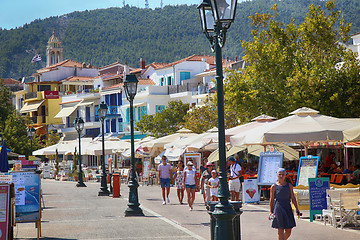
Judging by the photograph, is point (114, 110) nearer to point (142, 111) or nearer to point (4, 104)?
point (142, 111)

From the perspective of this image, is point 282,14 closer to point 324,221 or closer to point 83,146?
point 83,146

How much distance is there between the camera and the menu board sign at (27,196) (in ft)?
46.0

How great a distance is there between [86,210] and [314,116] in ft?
27.4

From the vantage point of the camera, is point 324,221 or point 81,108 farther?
point 81,108

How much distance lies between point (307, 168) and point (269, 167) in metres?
2.21

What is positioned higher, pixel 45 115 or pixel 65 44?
pixel 65 44

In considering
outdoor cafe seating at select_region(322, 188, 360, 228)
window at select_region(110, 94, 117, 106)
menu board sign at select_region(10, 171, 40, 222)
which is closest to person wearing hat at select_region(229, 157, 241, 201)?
Answer: outdoor cafe seating at select_region(322, 188, 360, 228)

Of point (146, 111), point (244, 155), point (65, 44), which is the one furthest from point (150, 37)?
point (244, 155)

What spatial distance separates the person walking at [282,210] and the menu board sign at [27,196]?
18.8ft

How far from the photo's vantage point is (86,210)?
20.6m

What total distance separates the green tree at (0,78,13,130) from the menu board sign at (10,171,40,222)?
4265cm

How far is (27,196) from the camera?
14305mm

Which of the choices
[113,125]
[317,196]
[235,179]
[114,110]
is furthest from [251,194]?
[113,125]

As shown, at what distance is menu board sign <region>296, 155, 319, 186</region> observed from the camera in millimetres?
17516
